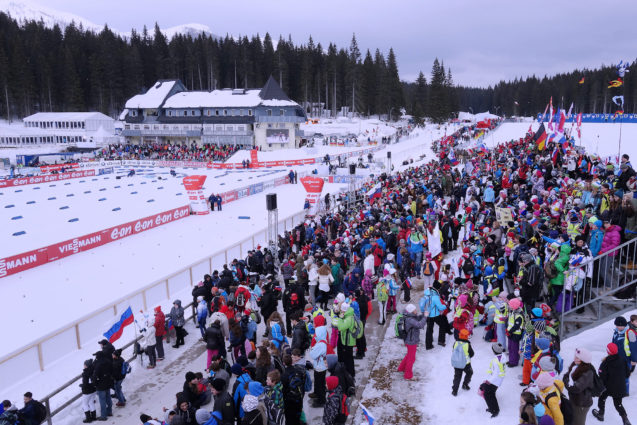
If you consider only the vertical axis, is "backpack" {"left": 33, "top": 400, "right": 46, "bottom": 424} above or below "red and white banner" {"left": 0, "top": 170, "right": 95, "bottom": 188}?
below

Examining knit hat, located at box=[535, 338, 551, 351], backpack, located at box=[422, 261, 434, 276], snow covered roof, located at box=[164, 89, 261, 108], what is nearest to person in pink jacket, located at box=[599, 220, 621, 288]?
knit hat, located at box=[535, 338, 551, 351]

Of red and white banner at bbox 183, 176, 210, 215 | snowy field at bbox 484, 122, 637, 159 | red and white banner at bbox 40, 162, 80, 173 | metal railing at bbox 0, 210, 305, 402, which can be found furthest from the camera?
red and white banner at bbox 40, 162, 80, 173

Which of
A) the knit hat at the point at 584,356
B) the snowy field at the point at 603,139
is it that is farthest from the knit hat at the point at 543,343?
the snowy field at the point at 603,139

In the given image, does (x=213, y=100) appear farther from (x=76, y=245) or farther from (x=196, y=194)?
(x=76, y=245)

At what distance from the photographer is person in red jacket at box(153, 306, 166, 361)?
1027cm

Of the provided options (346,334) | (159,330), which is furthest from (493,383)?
(159,330)

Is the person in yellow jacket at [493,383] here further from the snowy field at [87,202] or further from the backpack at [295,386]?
→ the snowy field at [87,202]

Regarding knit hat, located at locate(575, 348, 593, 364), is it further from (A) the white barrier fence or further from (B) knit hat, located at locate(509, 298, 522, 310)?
(A) the white barrier fence

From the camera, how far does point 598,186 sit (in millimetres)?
10570

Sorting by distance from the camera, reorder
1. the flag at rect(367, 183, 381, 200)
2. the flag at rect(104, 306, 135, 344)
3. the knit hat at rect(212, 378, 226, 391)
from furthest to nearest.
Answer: the flag at rect(367, 183, 381, 200) < the flag at rect(104, 306, 135, 344) < the knit hat at rect(212, 378, 226, 391)

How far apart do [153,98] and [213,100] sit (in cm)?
1219

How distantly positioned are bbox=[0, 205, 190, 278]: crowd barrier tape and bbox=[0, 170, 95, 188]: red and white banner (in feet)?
82.8

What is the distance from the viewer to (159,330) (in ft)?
33.8

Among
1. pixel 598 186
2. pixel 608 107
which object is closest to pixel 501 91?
pixel 608 107
